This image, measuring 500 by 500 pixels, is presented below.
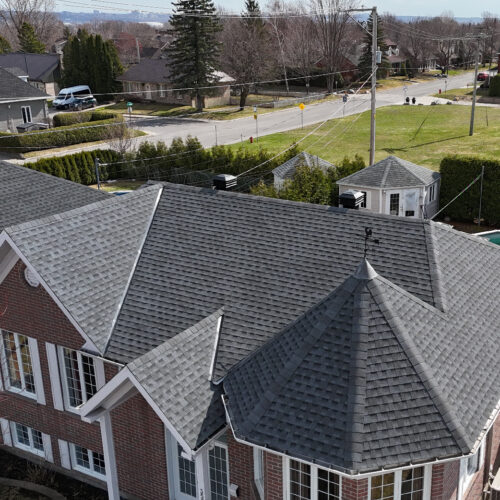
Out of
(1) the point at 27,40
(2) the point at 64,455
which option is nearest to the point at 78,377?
(2) the point at 64,455

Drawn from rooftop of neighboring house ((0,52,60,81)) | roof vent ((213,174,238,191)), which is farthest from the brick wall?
rooftop of neighboring house ((0,52,60,81))

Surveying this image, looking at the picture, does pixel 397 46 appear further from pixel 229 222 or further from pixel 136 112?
pixel 229 222

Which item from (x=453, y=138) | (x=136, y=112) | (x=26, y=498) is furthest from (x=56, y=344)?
(x=136, y=112)

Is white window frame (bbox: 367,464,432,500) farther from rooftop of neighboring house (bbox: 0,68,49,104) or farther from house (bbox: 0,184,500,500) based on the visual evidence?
rooftop of neighboring house (bbox: 0,68,49,104)

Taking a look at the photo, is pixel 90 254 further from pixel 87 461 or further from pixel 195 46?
pixel 195 46

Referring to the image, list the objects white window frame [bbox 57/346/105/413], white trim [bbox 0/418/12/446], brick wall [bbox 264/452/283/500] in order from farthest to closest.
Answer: white trim [bbox 0/418/12/446]
white window frame [bbox 57/346/105/413]
brick wall [bbox 264/452/283/500]

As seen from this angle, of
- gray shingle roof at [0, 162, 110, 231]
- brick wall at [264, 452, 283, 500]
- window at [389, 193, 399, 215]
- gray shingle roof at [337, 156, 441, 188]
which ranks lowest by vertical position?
window at [389, 193, 399, 215]
